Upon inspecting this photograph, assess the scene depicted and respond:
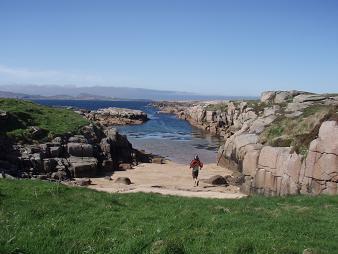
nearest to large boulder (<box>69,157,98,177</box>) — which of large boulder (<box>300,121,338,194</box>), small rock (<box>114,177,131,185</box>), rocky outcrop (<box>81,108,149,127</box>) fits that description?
small rock (<box>114,177,131,185</box>)

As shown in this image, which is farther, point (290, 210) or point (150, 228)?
point (290, 210)

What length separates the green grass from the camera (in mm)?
49844

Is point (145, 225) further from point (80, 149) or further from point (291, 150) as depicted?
point (80, 149)

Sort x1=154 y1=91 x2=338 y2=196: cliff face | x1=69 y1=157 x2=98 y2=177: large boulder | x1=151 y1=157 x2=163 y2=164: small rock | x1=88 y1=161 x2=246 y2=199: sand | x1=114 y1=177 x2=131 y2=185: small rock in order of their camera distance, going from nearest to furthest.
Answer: x1=154 y1=91 x2=338 y2=196: cliff face → x1=88 y1=161 x2=246 y2=199: sand → x1=114 y1=177 x2=131 y2=185: small rock → x1=69 y1=157 x2=98 y2=177: large boulder → x1=151 y1=157 x2=163 y2=164: small rock

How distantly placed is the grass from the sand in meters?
13.9

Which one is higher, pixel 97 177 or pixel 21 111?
pixel 21 111

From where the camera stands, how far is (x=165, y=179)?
149 ft

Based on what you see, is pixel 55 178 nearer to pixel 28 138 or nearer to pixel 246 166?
pixel 28 138

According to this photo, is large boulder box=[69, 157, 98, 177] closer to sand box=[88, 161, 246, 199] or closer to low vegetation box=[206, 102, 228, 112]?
sand box=[88, 161, 246, 199]

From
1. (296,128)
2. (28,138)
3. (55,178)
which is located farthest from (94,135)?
(296,128)

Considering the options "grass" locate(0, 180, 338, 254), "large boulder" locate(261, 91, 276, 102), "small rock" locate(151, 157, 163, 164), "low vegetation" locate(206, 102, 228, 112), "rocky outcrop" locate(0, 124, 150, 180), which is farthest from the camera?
"low vegetation" locate(206, 102, 228, 112)

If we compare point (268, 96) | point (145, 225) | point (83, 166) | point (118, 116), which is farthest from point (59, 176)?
point (118, 116)

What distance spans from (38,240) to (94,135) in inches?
1651

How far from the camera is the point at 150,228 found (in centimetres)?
1606
